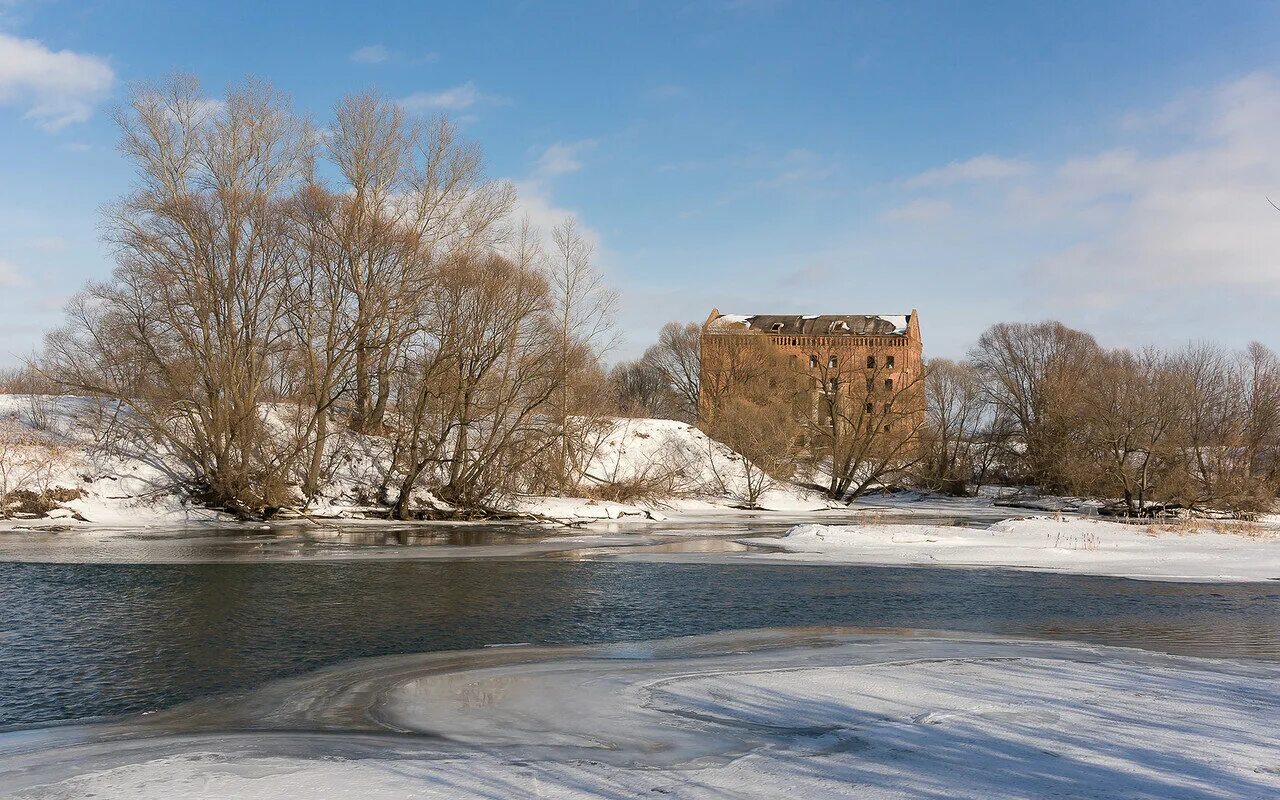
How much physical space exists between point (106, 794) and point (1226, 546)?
2681 cm

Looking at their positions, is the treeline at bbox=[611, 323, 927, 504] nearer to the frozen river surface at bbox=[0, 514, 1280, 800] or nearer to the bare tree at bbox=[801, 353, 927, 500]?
the bare tree at bbox=[801, 353, 927, 500]

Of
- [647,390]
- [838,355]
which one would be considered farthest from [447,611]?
[647,390]

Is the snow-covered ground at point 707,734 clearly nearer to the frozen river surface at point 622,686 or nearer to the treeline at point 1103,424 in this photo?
the frozen river surface at point 622,686

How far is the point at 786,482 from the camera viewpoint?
1855 inches

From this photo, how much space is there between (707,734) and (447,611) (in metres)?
7.51

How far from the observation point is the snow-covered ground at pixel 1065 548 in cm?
2063

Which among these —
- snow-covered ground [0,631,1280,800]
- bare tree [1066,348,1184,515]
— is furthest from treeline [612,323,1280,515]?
snow-covered ground [0,631,1280,800]

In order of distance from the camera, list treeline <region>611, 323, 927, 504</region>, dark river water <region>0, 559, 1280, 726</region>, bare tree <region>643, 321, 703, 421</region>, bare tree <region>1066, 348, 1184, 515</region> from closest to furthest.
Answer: dark river water <region>0, 559, 1280, 726</region> < bare tree <region>1066, 348, 1184, 515</region> < treeline <region>611, 323, 927, 504</region> < bare tree <region>643, 321, 703, 421</region>

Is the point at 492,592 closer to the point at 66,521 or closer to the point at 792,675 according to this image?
the point at 792,675

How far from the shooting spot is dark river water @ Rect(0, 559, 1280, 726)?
989 centimetres

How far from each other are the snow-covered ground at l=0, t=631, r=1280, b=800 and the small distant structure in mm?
43773

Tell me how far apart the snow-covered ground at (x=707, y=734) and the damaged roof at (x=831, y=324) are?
6842 centimetres

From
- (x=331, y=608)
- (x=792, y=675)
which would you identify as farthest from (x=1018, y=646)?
(x=331, y=608)

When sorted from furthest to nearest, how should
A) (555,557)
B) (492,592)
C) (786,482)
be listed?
(786,482), (555,557), (492,592)
